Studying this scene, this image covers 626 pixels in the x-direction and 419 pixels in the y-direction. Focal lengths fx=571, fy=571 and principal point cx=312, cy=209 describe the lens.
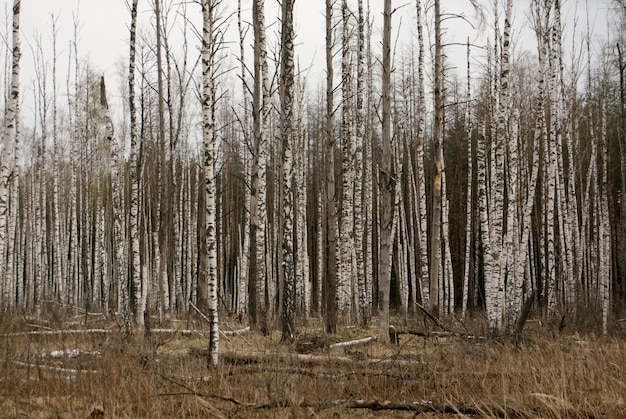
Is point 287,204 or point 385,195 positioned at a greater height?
point 385,195

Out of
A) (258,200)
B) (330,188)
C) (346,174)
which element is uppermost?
(346,174)

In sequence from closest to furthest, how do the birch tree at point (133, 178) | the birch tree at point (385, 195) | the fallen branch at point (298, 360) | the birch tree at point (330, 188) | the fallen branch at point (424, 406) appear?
the fallen branch at point (424, 406), the fallen branch at point (298, 360), the birch tree at point (133, 178), the birch tree at point (385, 195), the birch tree at point (330, 188)

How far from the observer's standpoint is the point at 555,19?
1245cm

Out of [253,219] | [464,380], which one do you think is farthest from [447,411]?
[253,219]

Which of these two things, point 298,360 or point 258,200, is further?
point 258,200

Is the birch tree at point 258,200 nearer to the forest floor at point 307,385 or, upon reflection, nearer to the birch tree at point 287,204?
the birch tree at point 287,204

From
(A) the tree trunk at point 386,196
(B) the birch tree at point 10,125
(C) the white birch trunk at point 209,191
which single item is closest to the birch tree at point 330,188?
(A) the tree trunk at point 386,196

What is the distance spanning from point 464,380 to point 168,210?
518 inches

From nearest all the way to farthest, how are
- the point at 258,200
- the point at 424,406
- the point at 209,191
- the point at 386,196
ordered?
1. the point at 424,406
2. the point at 209,191
3. the point at 386,196
4. the point at 258,200

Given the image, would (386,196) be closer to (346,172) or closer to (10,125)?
(346,172)

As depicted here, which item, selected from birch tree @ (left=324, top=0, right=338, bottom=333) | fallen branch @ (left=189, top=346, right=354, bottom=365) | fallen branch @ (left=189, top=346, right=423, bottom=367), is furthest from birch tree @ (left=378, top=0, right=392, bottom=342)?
fallen branch @ (left=189, top=346, right=354, bottom=365)

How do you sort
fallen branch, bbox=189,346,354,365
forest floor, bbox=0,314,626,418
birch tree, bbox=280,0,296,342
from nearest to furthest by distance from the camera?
forest floor, bbox=0,314,626,418, fallen branch, bbox=189,346,354,365, birch tree, bbox=280,0,296,342

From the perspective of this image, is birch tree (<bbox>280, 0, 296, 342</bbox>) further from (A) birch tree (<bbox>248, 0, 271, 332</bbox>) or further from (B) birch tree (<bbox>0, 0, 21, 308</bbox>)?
(B) birch tree (<bbox>0, 0, 21, 308</bbox>)

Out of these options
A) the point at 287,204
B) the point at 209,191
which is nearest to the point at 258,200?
the point at 287,204
